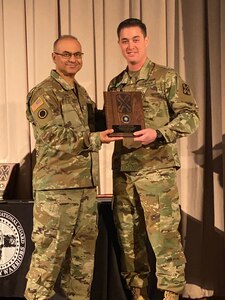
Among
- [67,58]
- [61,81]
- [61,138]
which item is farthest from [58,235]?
[67,58]

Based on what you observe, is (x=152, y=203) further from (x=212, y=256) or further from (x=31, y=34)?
(x=31, y=34)

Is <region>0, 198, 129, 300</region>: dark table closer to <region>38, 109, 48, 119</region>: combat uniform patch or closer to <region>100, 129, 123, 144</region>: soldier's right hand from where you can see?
<region>100, 129, 123, 144</region>: soldier's right hand

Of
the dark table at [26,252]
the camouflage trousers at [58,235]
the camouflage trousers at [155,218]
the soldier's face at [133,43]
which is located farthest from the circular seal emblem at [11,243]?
the soldier's face at [133,43]

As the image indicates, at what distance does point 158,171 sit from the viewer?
254 centimetres

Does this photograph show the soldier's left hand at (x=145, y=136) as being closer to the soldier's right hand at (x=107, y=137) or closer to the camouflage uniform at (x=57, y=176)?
the soldier's right hand at (x=107, y=137)

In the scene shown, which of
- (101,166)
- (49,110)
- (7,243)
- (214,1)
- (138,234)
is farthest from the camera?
(101,166)

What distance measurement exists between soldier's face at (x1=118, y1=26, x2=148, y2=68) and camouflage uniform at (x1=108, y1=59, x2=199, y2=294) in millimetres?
82

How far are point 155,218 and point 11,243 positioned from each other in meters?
0.88

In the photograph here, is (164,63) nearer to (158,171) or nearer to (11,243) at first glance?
(158,171)

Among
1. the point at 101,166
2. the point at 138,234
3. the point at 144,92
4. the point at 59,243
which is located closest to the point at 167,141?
the point at 144,92

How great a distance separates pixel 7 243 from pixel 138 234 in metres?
0.77

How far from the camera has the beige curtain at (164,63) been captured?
3.16 m

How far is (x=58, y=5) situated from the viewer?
133 inches

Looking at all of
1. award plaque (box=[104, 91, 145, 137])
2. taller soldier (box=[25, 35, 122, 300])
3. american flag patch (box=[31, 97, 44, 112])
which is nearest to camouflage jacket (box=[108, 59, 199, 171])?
award plaque (box=[104, 91, 145, 137])
